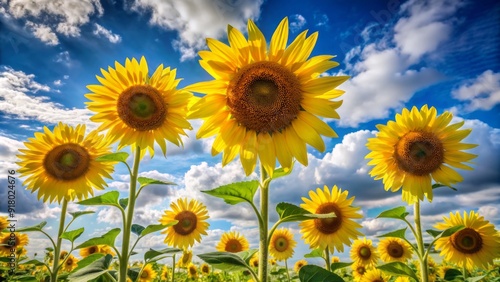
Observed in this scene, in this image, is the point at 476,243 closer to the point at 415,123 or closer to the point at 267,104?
the point at 415,123

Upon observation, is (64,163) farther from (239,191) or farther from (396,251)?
(396,251)

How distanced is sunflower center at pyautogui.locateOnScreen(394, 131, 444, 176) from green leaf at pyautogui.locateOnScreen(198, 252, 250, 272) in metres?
3.61

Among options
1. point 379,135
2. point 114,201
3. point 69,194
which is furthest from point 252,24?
point 69,194

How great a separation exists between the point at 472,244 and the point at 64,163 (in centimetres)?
713

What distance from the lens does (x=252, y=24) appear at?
2828 mm

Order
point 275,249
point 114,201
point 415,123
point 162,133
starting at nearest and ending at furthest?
point 114,201 < point 162,133 < point 415,123 < point 275,249

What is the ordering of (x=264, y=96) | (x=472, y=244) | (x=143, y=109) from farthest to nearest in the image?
(x=472, y=244), (x=143, y=109), (x=264, y=96)

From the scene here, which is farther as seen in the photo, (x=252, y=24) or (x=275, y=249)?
(x=275, y=249)

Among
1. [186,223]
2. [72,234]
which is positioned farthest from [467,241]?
[72,234]

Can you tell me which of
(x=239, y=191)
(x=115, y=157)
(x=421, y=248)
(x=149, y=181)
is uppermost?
(x=115, y=157)

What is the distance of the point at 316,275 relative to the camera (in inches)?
97.0

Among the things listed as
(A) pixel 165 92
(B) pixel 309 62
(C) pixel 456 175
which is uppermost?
(A) pixel 165 92

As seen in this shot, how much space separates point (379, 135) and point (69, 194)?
15.7ft

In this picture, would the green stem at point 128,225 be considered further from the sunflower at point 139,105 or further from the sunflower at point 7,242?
the sunflower at point 7,242
